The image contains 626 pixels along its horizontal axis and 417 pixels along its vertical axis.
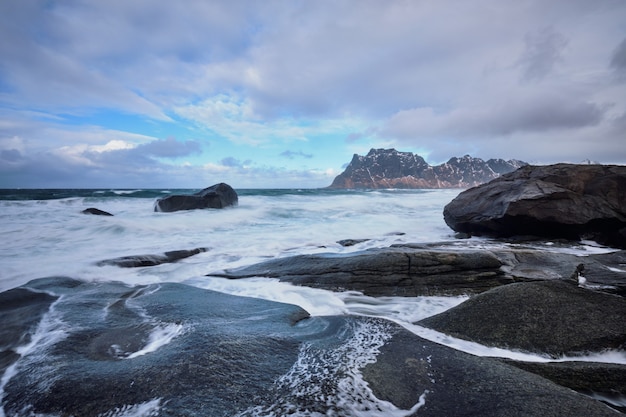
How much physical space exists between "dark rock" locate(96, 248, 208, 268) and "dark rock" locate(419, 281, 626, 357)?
581 centimetres

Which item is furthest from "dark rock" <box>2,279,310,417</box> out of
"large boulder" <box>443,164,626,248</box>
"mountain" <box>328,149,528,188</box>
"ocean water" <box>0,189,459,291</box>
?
"mountain" <box>328,149,528,188</box>

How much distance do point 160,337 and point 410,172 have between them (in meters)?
119

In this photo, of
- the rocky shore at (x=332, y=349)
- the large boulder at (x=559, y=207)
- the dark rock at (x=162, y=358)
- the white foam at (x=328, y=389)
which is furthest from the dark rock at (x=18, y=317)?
the large boulder at (x=559, y=207)

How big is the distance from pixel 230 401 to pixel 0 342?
108 inches

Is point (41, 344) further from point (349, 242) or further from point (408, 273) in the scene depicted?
point (349, 242)

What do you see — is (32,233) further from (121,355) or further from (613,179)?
(613,179)

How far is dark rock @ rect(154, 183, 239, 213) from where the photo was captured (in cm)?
1683

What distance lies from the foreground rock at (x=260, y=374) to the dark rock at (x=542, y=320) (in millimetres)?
652

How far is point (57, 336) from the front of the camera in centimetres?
295

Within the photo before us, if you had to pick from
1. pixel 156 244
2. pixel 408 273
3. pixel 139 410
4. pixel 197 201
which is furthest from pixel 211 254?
pixel 197 201

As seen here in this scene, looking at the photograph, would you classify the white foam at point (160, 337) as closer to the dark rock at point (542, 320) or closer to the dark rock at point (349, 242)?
the dark rock at point (542, 320)

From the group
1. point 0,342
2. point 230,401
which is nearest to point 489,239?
point 230,401

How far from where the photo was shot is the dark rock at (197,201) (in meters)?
16.8

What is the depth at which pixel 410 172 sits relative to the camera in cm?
11425
